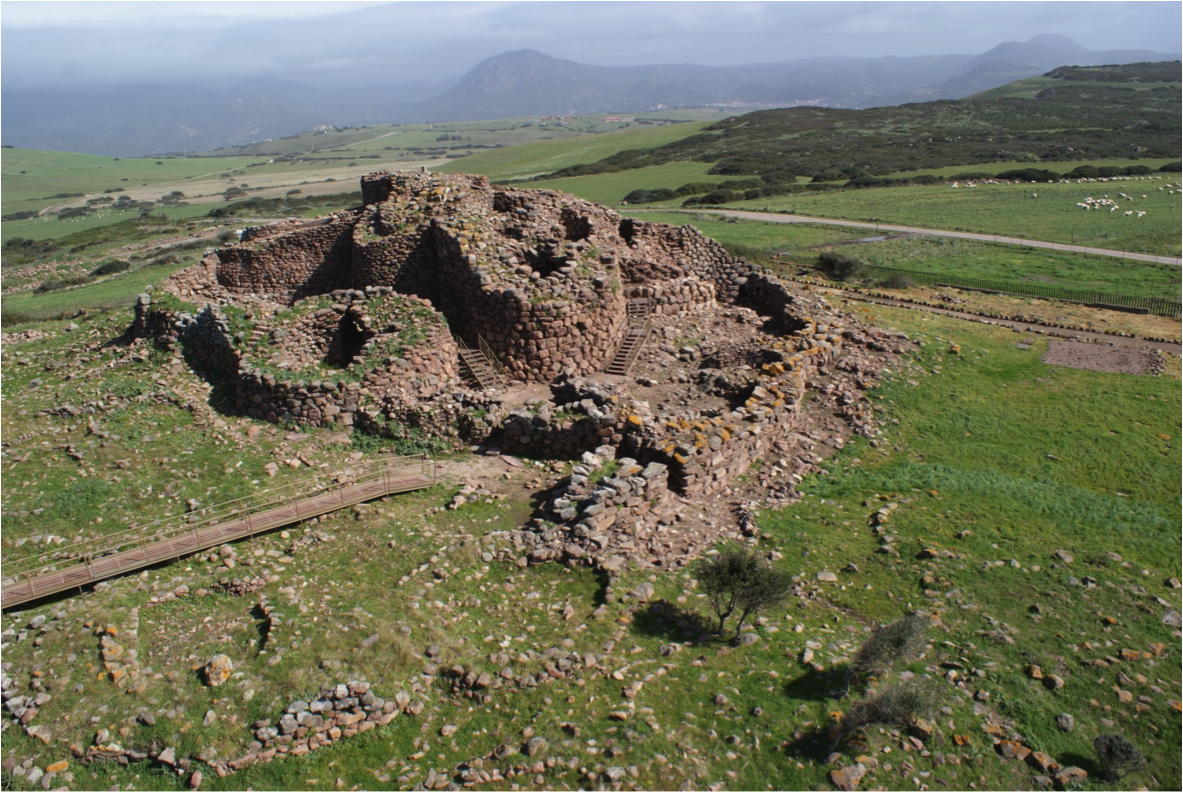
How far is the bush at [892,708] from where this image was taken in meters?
8.91

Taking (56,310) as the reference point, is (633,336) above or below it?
below

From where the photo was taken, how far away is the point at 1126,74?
191750 mm

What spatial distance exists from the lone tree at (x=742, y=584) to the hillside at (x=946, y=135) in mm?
97690

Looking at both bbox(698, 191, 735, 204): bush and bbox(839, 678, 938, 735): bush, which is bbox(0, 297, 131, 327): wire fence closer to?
bbox(839, 678, 938, 735): bush

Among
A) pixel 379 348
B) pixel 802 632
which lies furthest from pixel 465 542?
pixel 379 348

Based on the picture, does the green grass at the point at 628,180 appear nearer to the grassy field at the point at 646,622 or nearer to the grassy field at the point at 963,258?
the grassy field at the point at 963,258

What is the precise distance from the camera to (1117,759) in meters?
8.93

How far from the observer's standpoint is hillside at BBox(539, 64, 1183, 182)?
11138 centimetres

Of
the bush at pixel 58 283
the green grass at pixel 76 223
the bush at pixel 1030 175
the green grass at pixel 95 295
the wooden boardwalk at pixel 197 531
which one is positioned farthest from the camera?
the bush at pixel 1030 175

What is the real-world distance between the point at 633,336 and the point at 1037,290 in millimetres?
28040

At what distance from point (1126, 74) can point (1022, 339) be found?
227289 millimetres

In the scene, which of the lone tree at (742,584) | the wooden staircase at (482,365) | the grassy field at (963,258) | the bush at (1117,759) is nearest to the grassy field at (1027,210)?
the grassy field at (963,258)

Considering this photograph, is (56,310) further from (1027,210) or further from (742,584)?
(1027,210)

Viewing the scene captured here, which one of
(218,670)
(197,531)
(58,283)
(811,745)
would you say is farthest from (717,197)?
(218,670)
